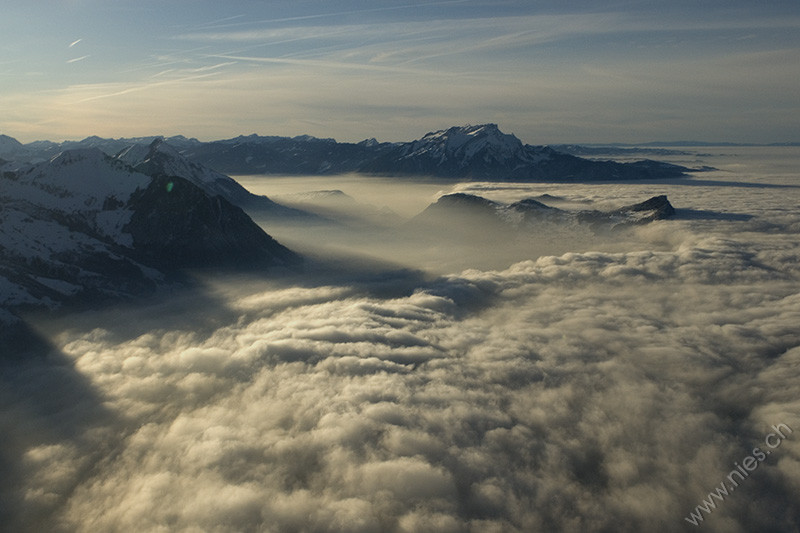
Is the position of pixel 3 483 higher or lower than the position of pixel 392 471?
lower

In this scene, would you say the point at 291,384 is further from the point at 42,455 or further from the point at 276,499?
→ the point at 42,455

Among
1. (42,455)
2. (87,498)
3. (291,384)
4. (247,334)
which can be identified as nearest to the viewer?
(87,498)

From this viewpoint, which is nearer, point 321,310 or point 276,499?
point 276,499

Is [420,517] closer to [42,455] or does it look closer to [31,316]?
[42,455]

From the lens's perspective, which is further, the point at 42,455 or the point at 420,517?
the point at 42,455

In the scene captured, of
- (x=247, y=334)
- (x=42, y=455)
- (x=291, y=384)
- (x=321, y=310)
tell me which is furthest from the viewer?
(x=321, y=310)

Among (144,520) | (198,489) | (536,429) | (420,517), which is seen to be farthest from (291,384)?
(536,429)

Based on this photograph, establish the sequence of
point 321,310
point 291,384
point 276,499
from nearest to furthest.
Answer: point 276,499, point 291,384, point 321,310

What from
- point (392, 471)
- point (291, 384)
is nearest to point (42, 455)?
point (291, 384)

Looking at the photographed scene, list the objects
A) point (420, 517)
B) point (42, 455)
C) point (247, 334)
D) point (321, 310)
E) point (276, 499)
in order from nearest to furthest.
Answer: point (420, 517)
point (276, 499)
point (42, 455)
point (247, 334)
point (321, 310)
